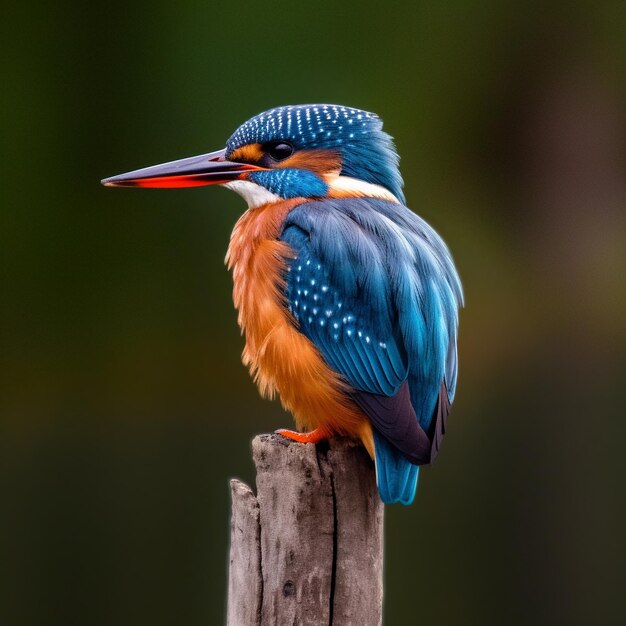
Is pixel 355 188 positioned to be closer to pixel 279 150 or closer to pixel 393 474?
pixel 279 150

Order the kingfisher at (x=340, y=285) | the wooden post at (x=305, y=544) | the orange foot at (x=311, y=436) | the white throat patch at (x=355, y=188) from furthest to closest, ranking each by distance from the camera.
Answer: the white throat patch at (x=355, y=188)
the orange foot at (x=311, y=436)
the kingfisher at (x=340, y=285)
the wooden post at (x=305, y=544)

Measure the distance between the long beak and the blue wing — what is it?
252mm

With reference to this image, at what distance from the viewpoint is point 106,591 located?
5453 mm

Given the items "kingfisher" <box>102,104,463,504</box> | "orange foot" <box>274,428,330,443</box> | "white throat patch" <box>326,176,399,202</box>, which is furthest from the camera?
Answer: "white throat patch" <box>326,176,399,202</box>

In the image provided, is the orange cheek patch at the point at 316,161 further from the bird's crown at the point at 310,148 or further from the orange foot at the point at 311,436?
the orange foot at the point at 311,436

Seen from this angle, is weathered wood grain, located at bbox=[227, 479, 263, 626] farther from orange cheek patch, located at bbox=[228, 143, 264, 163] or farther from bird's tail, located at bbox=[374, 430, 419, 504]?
orange cheek patch, located at bbox=[228, 143, 264, 163]

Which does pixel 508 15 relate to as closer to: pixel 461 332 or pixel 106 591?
pixel 461 332

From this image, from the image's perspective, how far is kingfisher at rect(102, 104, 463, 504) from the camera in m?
2.31

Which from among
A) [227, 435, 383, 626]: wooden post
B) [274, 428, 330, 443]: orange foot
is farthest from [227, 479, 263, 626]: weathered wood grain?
[274, 428, 330, 443]: orange foot

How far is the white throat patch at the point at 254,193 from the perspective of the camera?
266cm

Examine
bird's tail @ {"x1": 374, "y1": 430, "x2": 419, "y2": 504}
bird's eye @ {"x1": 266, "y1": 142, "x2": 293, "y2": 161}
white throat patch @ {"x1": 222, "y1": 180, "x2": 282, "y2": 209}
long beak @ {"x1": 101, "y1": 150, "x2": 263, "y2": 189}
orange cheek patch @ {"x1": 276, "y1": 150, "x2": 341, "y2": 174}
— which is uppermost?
bird's eye @ {"x1": 266, "y1": 142, "x2": 293, "y2": 161}

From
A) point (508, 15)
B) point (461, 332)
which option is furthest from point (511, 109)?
point (461, 332)

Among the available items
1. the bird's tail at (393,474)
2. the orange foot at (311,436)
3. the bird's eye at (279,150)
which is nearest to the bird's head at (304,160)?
the bird's eye at (279,150)

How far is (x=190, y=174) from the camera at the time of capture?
2.71 m
